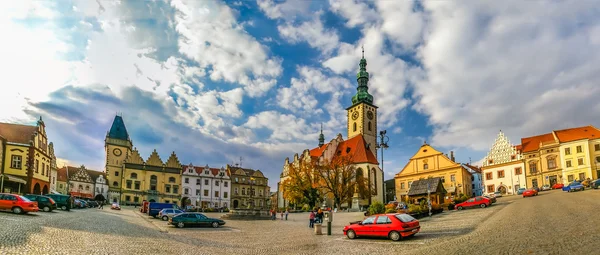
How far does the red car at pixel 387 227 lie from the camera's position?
1911cm

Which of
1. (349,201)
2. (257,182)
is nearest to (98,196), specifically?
(257,182)

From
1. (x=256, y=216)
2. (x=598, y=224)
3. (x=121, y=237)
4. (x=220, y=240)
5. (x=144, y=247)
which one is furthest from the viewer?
(x=256, y=216)

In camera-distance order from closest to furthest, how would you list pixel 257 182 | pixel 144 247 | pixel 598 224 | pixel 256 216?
pixel 144 247 → pixel 598 224 → pixel 256 216 → pixel 257 182

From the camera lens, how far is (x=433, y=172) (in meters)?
71.2

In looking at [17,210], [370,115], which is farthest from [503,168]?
[17,210]

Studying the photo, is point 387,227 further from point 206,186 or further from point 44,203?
point 206,186

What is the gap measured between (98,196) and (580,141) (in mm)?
89562

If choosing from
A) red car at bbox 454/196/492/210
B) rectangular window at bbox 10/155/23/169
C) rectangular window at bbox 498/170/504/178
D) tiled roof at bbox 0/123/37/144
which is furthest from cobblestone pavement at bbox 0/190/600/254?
rectangular window at bbox 498/170/504/178

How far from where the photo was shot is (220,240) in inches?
824

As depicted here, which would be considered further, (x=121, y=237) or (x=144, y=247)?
(x=121, y=237)

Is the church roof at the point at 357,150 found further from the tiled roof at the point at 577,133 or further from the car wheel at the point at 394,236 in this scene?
the car wheel at the point at 394,236

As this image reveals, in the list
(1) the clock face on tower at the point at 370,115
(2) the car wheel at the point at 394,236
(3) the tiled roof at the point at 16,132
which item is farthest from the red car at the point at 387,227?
(1) the clock face on tower at the point at 370,115

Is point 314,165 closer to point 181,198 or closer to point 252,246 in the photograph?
point 181,198

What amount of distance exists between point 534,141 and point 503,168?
7.16m
